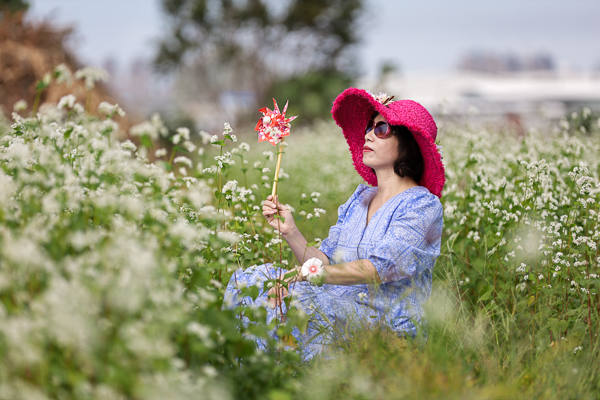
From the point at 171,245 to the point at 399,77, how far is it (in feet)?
65.4

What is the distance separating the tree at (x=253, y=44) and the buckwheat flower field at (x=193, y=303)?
20.4 meters

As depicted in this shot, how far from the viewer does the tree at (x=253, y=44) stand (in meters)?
22.8

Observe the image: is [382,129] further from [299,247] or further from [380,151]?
[299,247]

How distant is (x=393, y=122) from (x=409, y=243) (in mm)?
609

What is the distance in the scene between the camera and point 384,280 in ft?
7.98

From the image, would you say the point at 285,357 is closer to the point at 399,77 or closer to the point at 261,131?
the point at 261,131

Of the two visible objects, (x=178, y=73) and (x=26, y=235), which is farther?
(x=178, y=73)

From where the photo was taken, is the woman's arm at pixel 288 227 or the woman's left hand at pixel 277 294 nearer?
the woman's left hand at pixel 277 294

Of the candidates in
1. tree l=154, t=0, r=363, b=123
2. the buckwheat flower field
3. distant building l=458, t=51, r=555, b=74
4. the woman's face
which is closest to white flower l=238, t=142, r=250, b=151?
the buckwheat flower field

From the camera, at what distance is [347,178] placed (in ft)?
19.7

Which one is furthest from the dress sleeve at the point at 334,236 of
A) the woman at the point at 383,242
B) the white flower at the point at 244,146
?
the white flower at the point at 244,146

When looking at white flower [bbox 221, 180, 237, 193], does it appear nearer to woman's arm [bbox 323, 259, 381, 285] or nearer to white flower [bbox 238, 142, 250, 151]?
white flower [bbox 238, 142, 250, 151]

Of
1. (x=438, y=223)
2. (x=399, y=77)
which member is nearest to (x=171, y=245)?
(x=438, y=223)

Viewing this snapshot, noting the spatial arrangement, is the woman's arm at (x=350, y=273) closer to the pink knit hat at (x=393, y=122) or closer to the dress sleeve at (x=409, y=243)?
the dress sleeve at (x=409, y=243)
